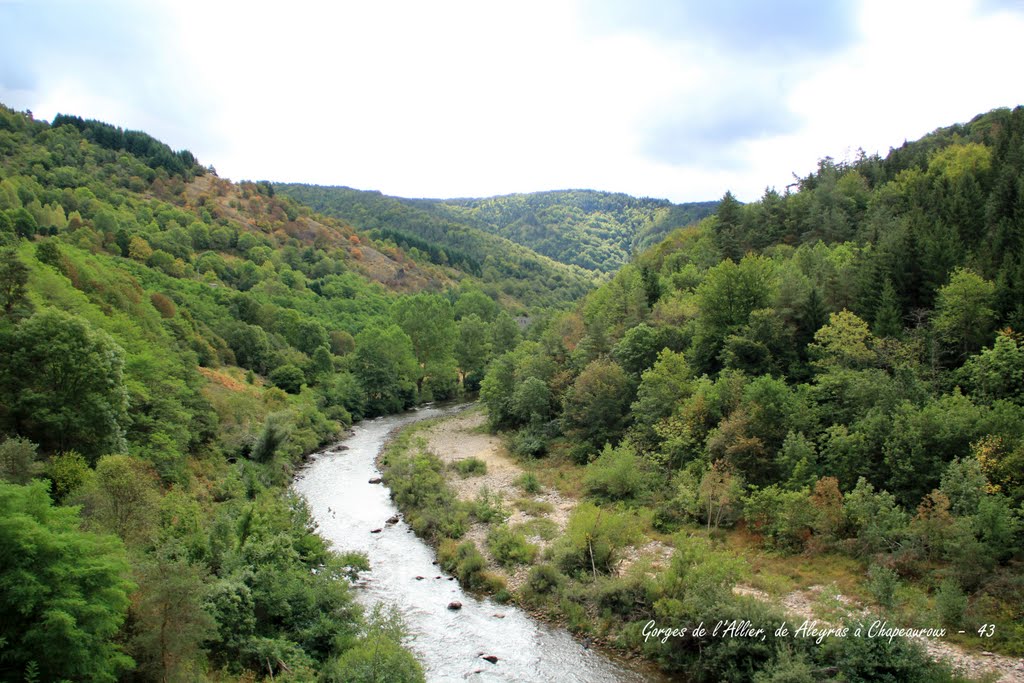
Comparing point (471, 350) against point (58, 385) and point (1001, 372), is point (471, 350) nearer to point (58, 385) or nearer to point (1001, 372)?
point (58, 385)

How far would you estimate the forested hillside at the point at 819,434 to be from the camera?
20.5m

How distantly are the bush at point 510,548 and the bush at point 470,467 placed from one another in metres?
13.2

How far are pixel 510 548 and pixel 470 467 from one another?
16097mm

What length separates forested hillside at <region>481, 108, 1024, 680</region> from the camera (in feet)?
67.1

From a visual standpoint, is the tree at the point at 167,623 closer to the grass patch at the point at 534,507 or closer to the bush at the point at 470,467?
the grass patch at the point at 534,507

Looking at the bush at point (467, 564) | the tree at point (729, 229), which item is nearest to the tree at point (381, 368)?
the tree at point (729, 229)

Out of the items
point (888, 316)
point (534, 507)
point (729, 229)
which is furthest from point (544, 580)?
point (729, 229)

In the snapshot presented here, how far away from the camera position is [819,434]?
1234 inches

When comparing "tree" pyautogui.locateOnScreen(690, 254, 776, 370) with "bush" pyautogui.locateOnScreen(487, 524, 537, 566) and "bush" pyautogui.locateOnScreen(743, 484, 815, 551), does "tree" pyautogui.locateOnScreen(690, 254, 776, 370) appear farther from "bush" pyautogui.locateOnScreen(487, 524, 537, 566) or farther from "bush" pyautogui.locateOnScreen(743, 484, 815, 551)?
"bush" pyautogui.locateOnScreen(487, 524, 537, 566)

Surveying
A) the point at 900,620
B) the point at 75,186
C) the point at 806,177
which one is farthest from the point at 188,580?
the point at 75,186

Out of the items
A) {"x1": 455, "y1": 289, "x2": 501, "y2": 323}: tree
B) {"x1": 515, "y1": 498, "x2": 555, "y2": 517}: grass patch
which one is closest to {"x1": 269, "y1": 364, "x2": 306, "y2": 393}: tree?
{"x1": 515, "y1": 498, "x2": 555, "y2": 517}: grass patch

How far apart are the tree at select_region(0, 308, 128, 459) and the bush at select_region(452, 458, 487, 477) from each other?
A: 897 inches

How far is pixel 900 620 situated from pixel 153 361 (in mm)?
37620

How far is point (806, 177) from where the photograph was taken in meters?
85.8
